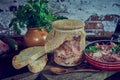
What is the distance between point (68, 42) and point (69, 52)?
6 centimetres

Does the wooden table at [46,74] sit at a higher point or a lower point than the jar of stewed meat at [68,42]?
lower

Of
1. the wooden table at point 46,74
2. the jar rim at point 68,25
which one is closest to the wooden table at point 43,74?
the wooden table at point 46,74

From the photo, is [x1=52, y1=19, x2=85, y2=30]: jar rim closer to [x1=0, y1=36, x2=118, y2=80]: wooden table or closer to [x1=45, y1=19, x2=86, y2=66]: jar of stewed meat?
[x1=45, y1=19, x2=86, y2=66]: jar of stewed meat

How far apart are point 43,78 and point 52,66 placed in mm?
127

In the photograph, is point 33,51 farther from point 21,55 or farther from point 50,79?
point 50,79

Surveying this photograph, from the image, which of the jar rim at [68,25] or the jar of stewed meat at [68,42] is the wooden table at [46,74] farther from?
the jar rim at [68,25]

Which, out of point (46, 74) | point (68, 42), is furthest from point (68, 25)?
point (46, 74)

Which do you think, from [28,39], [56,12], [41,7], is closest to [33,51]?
[28,39]

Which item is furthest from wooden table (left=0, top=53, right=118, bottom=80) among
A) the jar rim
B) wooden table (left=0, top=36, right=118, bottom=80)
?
the jar rim

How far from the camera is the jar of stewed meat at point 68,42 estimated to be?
153cm

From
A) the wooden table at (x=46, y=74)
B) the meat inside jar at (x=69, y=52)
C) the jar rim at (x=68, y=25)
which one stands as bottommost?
the wooden table at (x=46, y=74)

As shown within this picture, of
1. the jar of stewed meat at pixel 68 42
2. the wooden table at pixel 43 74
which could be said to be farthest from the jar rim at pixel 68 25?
the wooden table at pixel 43 74

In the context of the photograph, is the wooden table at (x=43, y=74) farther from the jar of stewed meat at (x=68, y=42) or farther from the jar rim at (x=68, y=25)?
the jar rim at (x=68, y=25)

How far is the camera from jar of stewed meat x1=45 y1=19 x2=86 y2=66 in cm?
153
